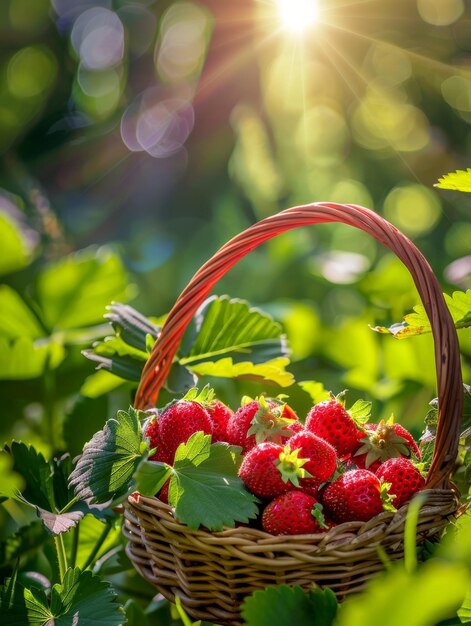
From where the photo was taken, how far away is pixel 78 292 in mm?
1066

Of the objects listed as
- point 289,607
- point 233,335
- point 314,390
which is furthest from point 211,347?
point 289,607

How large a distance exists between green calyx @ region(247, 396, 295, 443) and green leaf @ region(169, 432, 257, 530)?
0.03m

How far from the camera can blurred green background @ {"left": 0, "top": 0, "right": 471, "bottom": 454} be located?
1.59 metres

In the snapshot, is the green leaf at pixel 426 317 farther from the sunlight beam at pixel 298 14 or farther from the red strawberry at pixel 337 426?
the sunlight beam at pixel 298 14

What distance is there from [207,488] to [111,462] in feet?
0.29

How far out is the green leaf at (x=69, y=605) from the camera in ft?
2.04

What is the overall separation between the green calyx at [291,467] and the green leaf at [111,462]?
0.37 ft

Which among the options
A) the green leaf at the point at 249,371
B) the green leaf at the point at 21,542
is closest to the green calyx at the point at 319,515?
the green leaf at the point at 249,371

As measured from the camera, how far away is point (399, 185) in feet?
6.36

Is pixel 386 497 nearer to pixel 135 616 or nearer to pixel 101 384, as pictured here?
pixel 135 616

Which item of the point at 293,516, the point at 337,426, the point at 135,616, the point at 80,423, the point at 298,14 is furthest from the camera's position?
the point at 298,14

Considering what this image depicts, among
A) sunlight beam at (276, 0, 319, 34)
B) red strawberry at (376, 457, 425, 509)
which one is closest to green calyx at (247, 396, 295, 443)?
red strawberry at (376, 457, 425, 509)

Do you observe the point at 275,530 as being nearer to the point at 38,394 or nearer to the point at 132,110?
the point at 38,394

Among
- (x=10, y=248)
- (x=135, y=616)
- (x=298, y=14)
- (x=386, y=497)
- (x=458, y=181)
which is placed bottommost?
(x=135, y=616)
